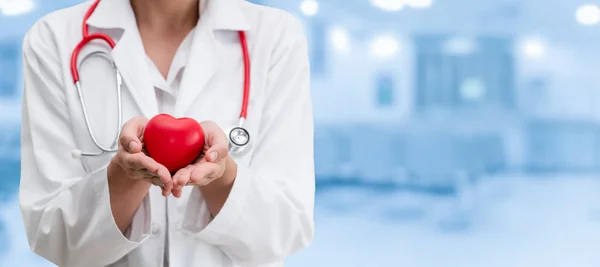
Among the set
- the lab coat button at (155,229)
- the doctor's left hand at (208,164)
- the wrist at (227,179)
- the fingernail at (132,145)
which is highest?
the fingernail at (132,145)

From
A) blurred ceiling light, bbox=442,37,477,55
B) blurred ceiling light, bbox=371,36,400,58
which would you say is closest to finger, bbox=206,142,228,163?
blurred ceiling light, bbox=371,36,400,58

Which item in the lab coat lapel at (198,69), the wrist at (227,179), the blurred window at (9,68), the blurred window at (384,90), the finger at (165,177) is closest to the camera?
the finger at (165,177)

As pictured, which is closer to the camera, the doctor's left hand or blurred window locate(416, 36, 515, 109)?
the doctor's left hand

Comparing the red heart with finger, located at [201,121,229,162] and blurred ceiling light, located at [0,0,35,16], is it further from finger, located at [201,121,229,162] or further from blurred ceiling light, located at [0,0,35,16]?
blurred ceiling light, located at [0,0,35,16]

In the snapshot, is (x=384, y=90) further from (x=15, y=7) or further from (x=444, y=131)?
(x=15, y=7)

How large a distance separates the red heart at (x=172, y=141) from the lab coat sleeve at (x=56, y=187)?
0.14 m

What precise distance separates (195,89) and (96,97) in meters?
0.14

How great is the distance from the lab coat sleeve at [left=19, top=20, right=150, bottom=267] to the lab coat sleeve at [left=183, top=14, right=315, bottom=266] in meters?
0.11

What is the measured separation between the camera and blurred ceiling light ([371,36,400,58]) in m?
2.19

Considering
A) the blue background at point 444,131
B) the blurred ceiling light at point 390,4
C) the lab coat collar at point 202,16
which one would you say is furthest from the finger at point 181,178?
the blurred ceiling light at point 390,4

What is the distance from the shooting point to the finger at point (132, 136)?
782mm

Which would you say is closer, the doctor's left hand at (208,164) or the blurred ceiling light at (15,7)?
→ the doctor's left hand at (208,164)

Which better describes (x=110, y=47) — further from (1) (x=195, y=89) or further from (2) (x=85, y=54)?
(1) (x=195, y=89)

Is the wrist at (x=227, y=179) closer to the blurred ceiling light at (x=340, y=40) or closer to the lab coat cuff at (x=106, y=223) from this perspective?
the lab coat cuff at (x=106, y=223)
